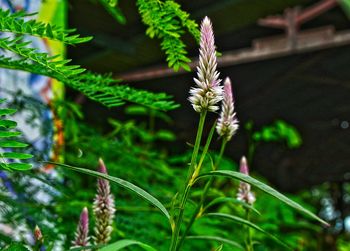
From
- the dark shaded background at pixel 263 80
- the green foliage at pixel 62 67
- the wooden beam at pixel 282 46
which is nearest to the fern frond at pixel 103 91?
the green foliage at pixel 62 67

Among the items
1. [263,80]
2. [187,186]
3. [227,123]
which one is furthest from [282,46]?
[187,186]

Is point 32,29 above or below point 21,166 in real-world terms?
above

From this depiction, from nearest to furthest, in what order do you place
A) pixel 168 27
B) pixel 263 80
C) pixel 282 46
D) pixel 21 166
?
1. pixel 21 166
2. pixel 168 27
3. pixel 282 46
4. pixel 263 80

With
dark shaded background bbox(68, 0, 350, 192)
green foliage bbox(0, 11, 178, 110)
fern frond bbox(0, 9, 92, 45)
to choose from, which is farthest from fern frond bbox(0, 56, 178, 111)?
dark shaded background bbox(68, 0, 350, 192)

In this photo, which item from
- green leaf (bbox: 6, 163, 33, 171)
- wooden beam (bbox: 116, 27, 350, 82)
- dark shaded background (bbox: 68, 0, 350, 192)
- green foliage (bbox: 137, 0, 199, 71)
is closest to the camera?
green leaf (bbox: 6, 163, 33, 171)

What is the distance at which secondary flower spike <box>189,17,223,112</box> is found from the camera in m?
0.59

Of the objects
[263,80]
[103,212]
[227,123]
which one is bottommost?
[103,212]

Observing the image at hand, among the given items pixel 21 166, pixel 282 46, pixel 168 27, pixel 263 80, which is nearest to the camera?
pixel 21 166

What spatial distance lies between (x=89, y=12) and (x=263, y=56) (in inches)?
68.3

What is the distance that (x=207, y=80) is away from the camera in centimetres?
60

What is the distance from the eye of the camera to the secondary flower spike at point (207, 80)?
1.94 ft

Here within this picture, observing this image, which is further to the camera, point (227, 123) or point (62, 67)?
point (227, 123)

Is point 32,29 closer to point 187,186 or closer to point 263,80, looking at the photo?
point 187,186

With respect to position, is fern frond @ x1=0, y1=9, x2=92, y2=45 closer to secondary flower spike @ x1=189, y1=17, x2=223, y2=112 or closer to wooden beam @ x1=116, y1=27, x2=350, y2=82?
secondary flower spike @ x1=189, y1=17, x2=223, y2=112
